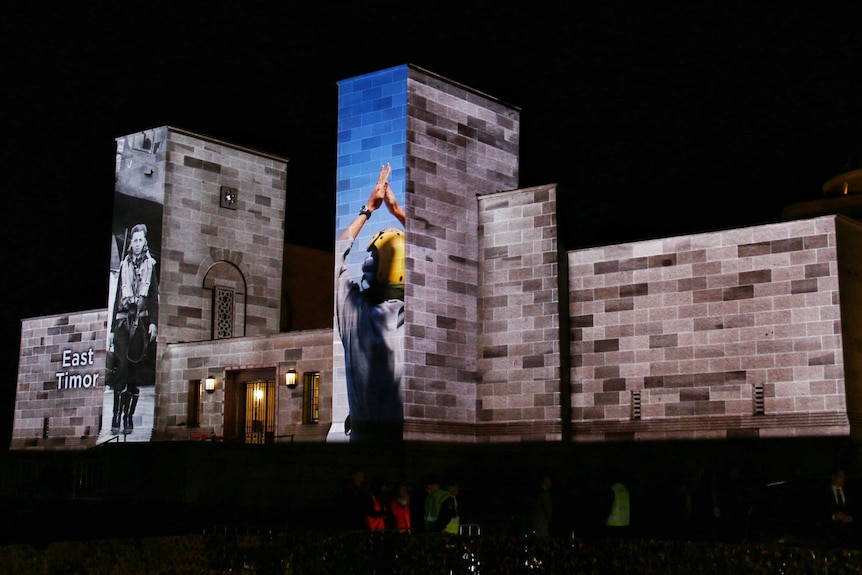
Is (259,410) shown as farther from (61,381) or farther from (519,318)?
(61,381)

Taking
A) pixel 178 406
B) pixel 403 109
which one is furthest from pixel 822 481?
pixel 178 406

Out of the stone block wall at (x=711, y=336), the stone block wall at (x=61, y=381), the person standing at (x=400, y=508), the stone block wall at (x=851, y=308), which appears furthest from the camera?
the stone block wall at (x=61, y=381)

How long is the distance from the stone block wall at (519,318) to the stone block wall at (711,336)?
0.66 metres

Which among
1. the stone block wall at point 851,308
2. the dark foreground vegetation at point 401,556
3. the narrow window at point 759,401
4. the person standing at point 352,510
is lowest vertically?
the dark foreground vegetation at point 401,556

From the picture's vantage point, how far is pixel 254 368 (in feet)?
104

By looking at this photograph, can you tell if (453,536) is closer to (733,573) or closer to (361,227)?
(733,573)

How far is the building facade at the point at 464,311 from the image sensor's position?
2500 cm

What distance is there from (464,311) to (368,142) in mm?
4897

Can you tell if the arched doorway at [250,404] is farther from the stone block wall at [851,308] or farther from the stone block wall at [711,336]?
the stone block wall at [851,308]

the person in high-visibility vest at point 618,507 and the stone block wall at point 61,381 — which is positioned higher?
the stone block wall at point 61,381

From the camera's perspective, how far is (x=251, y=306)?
35500 millimetres

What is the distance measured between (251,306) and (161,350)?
337 cm

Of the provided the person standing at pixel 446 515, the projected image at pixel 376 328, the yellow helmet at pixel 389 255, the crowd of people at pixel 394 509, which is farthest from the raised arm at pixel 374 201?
the person standing at pixel 446 515

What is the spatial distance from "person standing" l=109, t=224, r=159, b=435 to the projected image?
762 centimetres
